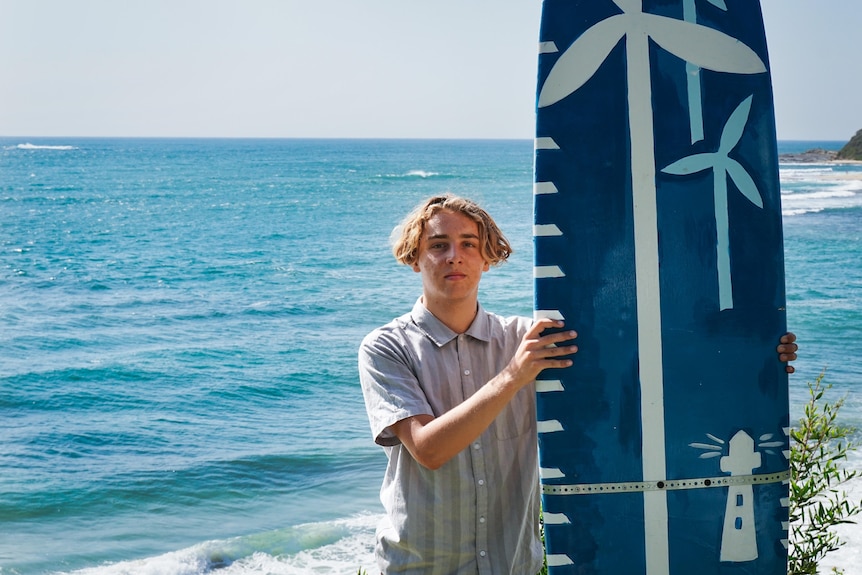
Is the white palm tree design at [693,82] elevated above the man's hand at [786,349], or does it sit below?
above

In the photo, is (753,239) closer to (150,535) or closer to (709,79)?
(709,79)

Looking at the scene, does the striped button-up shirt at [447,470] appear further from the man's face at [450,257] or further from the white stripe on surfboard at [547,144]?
the white stripe on surfboard at [547,144]

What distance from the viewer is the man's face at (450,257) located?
2043mm

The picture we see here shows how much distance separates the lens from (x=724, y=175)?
2240mm

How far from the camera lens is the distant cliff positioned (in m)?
61.5

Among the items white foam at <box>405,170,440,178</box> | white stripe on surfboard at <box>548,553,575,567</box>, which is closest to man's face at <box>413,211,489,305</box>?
white stripe on surfboard at <box>548,553,575,567</box>

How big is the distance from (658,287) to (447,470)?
0.67m

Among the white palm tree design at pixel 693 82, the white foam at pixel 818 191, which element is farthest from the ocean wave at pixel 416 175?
the white palm tree design at pixel 693 82

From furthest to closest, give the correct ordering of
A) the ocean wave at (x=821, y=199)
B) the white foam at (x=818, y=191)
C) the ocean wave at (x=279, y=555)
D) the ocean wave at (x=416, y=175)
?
the ocean wave at (x=416, y=175), the white foam at (x=818, y=191), the ocean wave at (x=821, y=199), the ocean wave at (x=279, y=555)

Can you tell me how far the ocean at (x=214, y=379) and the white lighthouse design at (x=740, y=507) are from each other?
13.0 ft

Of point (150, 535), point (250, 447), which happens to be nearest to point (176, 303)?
point (250, 447)

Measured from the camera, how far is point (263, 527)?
303 inches

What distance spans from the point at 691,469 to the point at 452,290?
2.40ft

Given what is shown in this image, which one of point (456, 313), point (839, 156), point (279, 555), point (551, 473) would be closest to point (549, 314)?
point (456, 313)
